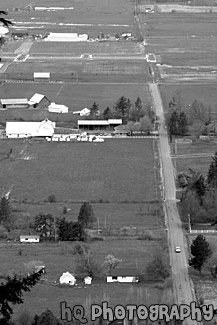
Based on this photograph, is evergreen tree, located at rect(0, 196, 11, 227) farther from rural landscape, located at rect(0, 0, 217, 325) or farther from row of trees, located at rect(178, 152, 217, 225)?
row of trees, located at rect(178, 152, 217, 225)

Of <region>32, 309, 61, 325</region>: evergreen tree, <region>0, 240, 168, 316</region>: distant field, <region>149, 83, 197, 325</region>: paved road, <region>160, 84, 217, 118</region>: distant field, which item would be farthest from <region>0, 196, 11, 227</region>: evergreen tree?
<region>160, 84, 217, 118</region>: distant field

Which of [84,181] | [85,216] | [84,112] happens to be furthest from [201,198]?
[84,112]

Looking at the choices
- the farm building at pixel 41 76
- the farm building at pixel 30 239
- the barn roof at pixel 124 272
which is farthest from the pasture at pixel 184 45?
the barn roof at pixel 124 272

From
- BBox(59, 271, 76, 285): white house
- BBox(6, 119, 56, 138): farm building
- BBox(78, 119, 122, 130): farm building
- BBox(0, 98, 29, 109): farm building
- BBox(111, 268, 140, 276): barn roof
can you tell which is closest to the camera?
BBox(59, 271, 76, 285): white house

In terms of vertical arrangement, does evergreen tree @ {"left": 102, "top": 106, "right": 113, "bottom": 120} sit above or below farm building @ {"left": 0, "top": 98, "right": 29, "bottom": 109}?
below

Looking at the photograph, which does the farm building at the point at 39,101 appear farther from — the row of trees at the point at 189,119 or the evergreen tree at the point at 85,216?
the evergreen tree at the point at 85,216

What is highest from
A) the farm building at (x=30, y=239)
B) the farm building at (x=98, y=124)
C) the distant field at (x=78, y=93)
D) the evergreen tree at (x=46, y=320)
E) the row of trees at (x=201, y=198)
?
the distant field at (x=78, y=93)
